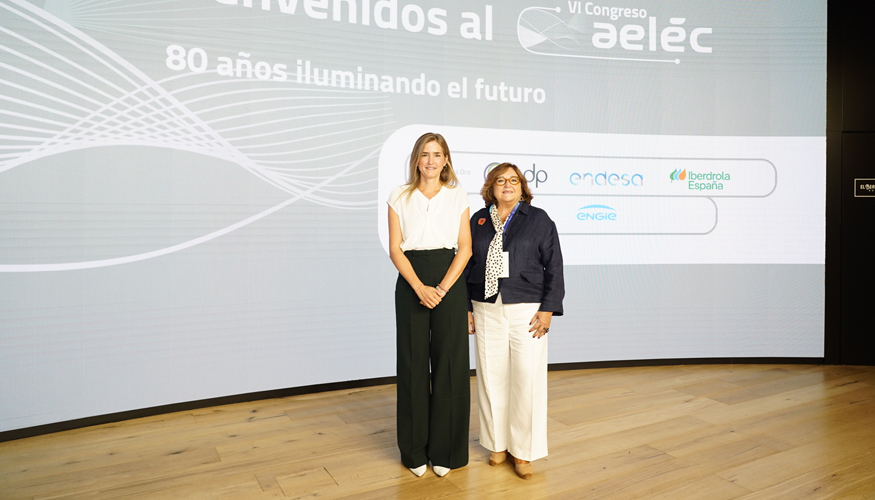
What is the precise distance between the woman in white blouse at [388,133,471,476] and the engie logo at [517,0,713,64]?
2.40 m

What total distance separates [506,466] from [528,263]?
0.98m

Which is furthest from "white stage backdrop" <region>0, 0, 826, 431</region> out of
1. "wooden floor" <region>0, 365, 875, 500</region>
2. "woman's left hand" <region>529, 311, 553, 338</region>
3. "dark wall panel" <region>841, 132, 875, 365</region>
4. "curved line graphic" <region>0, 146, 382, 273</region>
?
"woman's left hand" <region>529, 311, 553, 338</region>

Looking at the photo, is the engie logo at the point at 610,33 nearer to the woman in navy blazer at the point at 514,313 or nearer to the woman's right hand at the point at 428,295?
the woman in navy blazer at the point at 514,313

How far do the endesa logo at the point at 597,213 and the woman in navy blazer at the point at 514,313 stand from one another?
2.02m

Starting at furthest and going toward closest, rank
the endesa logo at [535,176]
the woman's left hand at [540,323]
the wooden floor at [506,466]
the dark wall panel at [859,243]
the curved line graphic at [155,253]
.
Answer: the dark wall panel at [859,243]
the endesa logo at [535,176]
the curved line graphic at [155,253]
the woman's left hand at [540,323]
the wooden floor at [506,466]

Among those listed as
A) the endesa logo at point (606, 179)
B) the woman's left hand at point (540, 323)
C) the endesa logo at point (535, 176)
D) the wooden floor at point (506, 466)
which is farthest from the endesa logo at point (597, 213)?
the woman's left hand at point (540, 323)

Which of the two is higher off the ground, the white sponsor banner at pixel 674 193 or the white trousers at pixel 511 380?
the white sponsor banner at pixel 674 193

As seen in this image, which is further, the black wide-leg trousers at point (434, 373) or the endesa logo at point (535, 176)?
the endesa logo at point (535, 176)

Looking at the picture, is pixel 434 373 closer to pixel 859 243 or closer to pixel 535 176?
pixel 535 176

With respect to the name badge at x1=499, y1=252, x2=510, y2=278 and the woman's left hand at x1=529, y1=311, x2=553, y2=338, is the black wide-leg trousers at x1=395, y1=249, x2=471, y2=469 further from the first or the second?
the woman's left hand at x1=529, y1=311, x2=553, y2=338

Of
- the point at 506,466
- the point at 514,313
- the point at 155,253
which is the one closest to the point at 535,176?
the point at 514,313

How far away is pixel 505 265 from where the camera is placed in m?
2.74

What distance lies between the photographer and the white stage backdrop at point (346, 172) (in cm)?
335

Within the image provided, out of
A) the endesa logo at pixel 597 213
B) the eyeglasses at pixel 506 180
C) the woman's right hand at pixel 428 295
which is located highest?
the eyeglasses at pixel 506 180
